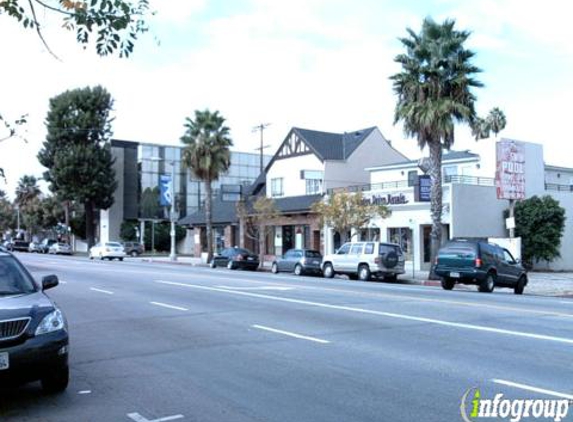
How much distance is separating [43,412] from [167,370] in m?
2.18

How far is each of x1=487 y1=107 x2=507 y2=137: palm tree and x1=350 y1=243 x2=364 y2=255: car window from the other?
35.0 m

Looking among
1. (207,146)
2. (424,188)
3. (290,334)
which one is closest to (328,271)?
(424,188)

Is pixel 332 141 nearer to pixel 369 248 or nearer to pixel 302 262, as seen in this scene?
pixel 302 262

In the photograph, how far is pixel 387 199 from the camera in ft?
128

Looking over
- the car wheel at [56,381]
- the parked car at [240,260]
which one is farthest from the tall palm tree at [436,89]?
the car wheel at [56,381]

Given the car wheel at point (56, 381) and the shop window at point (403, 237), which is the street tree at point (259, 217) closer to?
the shop window at point (403, 237)

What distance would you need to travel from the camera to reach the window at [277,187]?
5044 centimetres

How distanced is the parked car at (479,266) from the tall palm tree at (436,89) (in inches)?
226

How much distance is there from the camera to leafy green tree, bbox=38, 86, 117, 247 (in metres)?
72.1

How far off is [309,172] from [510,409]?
129 feet

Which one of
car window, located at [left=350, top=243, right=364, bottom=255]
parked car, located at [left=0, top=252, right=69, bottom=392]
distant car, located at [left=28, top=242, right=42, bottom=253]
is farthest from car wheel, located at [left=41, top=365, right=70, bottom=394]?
distant car, located at [left=28, top=242, right=42, bottom=253]

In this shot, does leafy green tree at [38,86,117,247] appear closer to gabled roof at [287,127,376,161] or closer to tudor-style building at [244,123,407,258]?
tudor-style building at [244,123,407,258]

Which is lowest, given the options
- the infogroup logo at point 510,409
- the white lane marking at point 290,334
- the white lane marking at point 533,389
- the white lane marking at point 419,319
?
the infogroup logo at point 510,409

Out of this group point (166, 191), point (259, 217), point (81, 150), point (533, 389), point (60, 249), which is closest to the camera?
point (533, 389)
